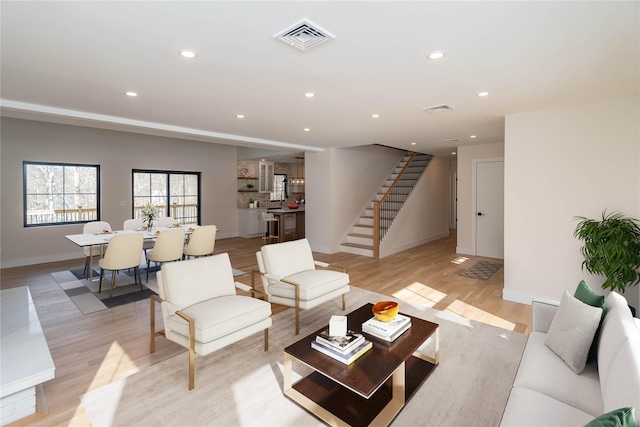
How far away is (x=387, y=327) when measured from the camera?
8.28 feet

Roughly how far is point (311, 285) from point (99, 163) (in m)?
6.31

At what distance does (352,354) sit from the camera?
220 centimetres

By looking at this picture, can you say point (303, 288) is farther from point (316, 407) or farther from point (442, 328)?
point (442, 328)

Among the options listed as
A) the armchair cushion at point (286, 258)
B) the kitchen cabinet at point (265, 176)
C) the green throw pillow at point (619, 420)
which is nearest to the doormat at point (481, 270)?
the armchair cushion at point (286, 258)

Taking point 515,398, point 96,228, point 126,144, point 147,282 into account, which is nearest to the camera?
point 515,398

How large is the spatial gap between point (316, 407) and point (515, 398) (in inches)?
48.2

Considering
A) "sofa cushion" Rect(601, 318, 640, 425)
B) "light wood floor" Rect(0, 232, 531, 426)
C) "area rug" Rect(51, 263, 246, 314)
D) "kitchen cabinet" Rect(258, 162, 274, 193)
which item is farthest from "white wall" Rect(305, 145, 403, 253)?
"sofa cushion" Rect(601, 318, 640, 425)

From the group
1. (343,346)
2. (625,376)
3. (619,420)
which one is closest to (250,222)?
(343,346)

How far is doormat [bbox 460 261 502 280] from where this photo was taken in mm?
5578

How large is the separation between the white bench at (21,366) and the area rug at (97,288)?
116 centimetres

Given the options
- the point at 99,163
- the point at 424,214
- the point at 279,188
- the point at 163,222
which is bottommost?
the point at 163,222

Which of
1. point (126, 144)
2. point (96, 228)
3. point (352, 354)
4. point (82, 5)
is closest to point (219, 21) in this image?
point (82, 5)

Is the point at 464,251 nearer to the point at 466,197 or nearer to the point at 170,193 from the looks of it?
the point at 466,197

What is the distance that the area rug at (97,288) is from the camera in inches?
168
